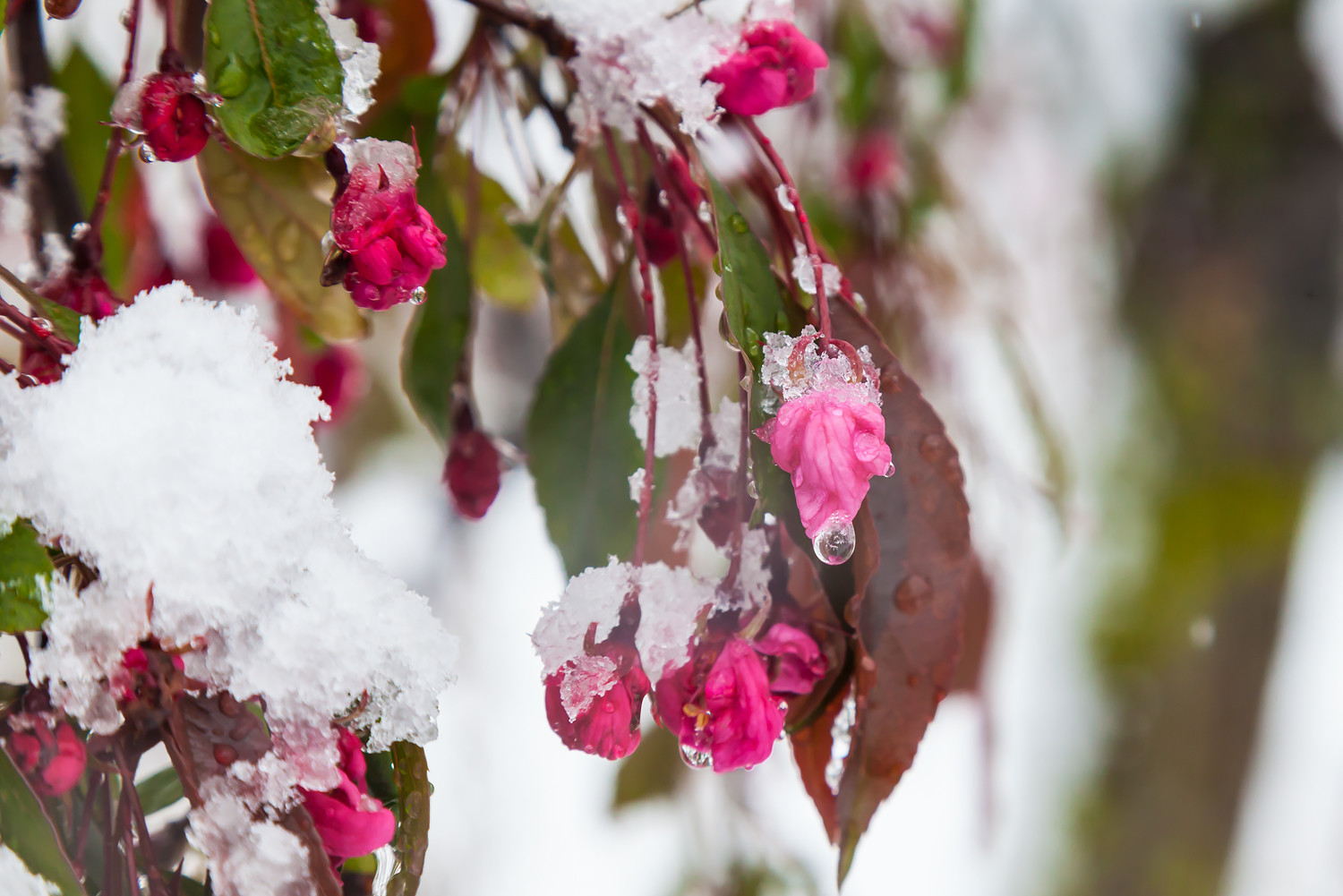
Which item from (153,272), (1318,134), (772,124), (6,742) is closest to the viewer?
(6,742)

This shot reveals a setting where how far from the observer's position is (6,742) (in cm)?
33

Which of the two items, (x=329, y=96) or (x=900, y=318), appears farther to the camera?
(x=900, y=318)

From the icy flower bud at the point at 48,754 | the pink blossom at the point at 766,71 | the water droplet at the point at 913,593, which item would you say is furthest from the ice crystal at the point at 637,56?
the icy flower bud at the point at 48,754

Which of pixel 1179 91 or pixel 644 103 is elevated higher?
pixel 644 103

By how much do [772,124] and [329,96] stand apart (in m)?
0.99

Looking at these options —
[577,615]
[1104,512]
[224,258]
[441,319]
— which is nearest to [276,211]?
[441,319]

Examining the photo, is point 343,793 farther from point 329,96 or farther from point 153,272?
point 153,272

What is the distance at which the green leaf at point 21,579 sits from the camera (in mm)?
283

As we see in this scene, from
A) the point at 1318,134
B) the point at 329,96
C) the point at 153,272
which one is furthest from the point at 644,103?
the point at 1318,134

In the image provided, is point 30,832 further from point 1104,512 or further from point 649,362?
point 1104,512

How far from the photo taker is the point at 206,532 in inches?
12.4

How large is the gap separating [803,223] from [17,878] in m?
0.37

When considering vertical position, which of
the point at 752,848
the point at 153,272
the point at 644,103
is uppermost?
the point at 644,103

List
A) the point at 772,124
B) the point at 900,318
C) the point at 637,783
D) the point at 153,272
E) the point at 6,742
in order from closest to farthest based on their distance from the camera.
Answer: the point at 6,742 → the point at 153,272 → the point at 900,318 → the point at 637,783 → the point at 772,124
